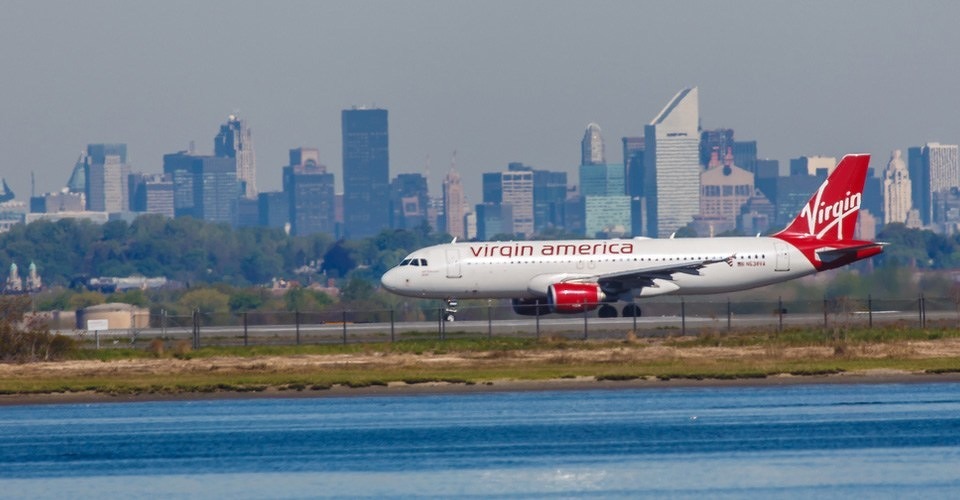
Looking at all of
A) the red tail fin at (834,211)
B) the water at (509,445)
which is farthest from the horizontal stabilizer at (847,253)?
the water at (509,445)

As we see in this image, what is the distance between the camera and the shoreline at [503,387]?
51875 millimetres

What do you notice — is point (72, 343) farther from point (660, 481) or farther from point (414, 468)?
point (660, 481)

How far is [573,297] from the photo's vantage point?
73.1 metres

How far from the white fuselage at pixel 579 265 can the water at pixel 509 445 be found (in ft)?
82.7

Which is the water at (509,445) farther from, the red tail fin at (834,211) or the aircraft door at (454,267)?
the red tail fin at (834,211)

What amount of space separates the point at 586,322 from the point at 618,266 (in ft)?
31.0

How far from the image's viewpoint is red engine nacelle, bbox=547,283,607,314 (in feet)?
240

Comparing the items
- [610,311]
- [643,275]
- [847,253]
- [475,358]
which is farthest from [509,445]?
[847,253]

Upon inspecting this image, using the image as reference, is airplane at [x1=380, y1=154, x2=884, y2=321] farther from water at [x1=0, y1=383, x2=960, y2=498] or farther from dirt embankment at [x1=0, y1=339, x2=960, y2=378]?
water at [x1=0, y1=383, x2=960, y2=498]

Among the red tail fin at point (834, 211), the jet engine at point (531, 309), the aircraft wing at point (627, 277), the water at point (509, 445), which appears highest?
the red tail fin at point (834, 211)

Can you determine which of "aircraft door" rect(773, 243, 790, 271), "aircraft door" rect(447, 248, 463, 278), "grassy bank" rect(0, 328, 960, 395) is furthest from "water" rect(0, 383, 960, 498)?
"aircraft door" rect(773, 243, 790, 271)

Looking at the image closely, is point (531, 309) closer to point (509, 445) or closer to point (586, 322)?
point (586, 322)

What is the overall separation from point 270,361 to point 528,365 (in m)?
8.21

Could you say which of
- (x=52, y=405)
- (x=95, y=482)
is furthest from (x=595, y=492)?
(x=52, y=405)
